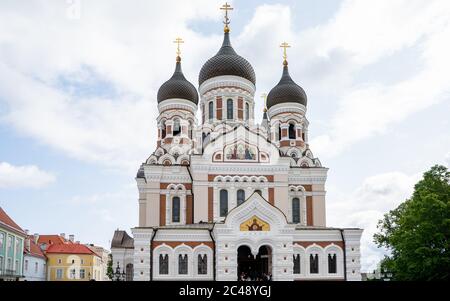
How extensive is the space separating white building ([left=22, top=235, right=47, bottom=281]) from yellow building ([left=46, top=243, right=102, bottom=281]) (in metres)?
1.38

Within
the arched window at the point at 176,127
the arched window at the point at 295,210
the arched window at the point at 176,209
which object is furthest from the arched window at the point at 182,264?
the arched window at the point at 176,127

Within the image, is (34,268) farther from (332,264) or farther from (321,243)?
(332,264)

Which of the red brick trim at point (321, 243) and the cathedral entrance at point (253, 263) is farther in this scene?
the red brick trim at point (321, 243)

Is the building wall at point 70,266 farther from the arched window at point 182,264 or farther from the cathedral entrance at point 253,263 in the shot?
the cathedral entrance at point 253,263

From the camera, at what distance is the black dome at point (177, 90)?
4441 cm

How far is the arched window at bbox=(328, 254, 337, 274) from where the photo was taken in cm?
3262

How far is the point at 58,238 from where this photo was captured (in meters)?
63.2

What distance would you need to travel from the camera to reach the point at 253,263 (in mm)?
33062

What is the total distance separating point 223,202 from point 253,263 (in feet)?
16.4

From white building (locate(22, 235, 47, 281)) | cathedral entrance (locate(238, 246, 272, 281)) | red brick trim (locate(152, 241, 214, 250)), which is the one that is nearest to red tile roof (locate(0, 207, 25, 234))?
white building (locate(22, 235, 47, 281))

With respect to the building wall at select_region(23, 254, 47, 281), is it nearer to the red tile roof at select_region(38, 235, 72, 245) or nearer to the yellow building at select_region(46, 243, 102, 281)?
the yellow building at select_region(46, 243, 102, 281)

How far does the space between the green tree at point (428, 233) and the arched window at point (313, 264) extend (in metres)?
4.77

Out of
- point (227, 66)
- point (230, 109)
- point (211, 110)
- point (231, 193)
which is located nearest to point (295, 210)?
point (231, 193)
